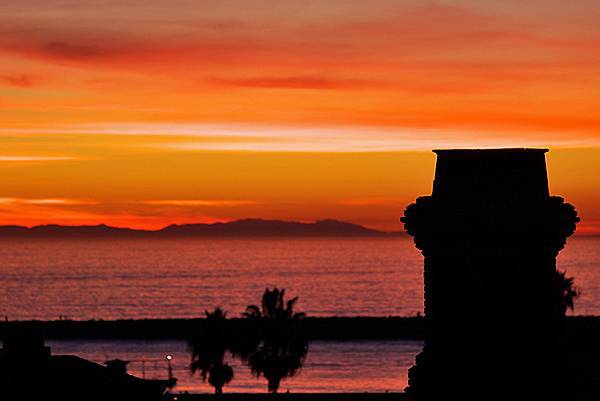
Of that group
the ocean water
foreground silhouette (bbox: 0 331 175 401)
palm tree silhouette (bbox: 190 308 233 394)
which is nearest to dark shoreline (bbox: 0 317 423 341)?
the ocean water

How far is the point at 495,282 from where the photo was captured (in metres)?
6.10

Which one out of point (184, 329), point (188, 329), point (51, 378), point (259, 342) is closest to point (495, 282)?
point (51, 378)

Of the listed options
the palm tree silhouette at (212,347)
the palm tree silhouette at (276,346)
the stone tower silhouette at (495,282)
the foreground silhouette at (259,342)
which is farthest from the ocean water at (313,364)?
the stone tower silhouette at (495,282)

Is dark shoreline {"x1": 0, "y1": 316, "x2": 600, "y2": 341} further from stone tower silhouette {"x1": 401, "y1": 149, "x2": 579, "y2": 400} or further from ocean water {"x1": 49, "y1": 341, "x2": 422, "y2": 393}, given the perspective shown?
stone tower silhouette {"x1": 401, "y1": 149, "x2": 579, "y2": 400}

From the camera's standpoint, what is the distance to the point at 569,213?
19.9 ft

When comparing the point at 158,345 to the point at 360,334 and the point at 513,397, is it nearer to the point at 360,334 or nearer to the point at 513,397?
the point at 360,334

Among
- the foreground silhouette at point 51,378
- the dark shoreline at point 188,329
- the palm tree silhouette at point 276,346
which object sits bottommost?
the foreground silhouette at point 51,378

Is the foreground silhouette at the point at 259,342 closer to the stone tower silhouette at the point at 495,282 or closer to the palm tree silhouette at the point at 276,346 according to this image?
the palm tree silhouette at the point at 276,346

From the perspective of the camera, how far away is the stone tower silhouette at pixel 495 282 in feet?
19.8

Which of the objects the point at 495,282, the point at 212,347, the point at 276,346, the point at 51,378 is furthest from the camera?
the point at 212,347

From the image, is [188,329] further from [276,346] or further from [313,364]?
[276,346]

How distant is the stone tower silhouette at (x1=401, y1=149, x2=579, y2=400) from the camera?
6027 mm

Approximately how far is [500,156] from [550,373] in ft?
3.67

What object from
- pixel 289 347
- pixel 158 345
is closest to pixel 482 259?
pixel 289 347
